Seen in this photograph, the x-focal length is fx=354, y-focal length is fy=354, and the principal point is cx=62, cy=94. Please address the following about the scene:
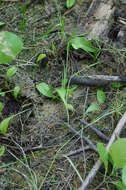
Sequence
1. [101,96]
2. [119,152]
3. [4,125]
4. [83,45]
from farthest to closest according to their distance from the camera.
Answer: [83,45] → [101,96] → [4,125] → [119,152]

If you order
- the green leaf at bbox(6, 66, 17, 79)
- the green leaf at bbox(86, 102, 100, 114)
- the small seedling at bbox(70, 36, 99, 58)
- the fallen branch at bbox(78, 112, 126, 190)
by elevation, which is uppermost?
the small seedling at bbox(70, 36, 99, 58)

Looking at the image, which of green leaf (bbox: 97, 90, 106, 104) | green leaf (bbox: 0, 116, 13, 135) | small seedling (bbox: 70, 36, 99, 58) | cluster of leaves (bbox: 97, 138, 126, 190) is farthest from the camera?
small seedling (bbox: 70, 36, 99, 58)

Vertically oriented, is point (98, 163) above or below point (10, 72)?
below

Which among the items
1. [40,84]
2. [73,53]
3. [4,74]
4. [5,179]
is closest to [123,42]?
[73,53]

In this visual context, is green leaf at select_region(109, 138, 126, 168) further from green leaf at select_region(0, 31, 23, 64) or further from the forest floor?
green leaf at select_region(0, 31, 23, 64)

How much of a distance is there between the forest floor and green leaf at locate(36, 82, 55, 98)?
31 mm

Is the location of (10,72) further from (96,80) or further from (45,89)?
(96,80)

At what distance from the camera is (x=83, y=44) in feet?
5.98

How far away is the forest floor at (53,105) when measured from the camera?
4.80 ft

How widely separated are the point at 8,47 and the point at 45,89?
270mm

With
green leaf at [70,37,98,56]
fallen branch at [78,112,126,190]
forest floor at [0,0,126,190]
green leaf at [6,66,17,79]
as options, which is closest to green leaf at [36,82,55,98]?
forest floor at [0,0,126,190]

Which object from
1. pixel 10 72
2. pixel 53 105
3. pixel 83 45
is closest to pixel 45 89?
pixel 53 105

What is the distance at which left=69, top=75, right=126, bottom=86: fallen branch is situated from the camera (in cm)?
173

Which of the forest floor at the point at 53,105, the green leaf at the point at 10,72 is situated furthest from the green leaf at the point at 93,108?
the green leaf at the point at 10,72
